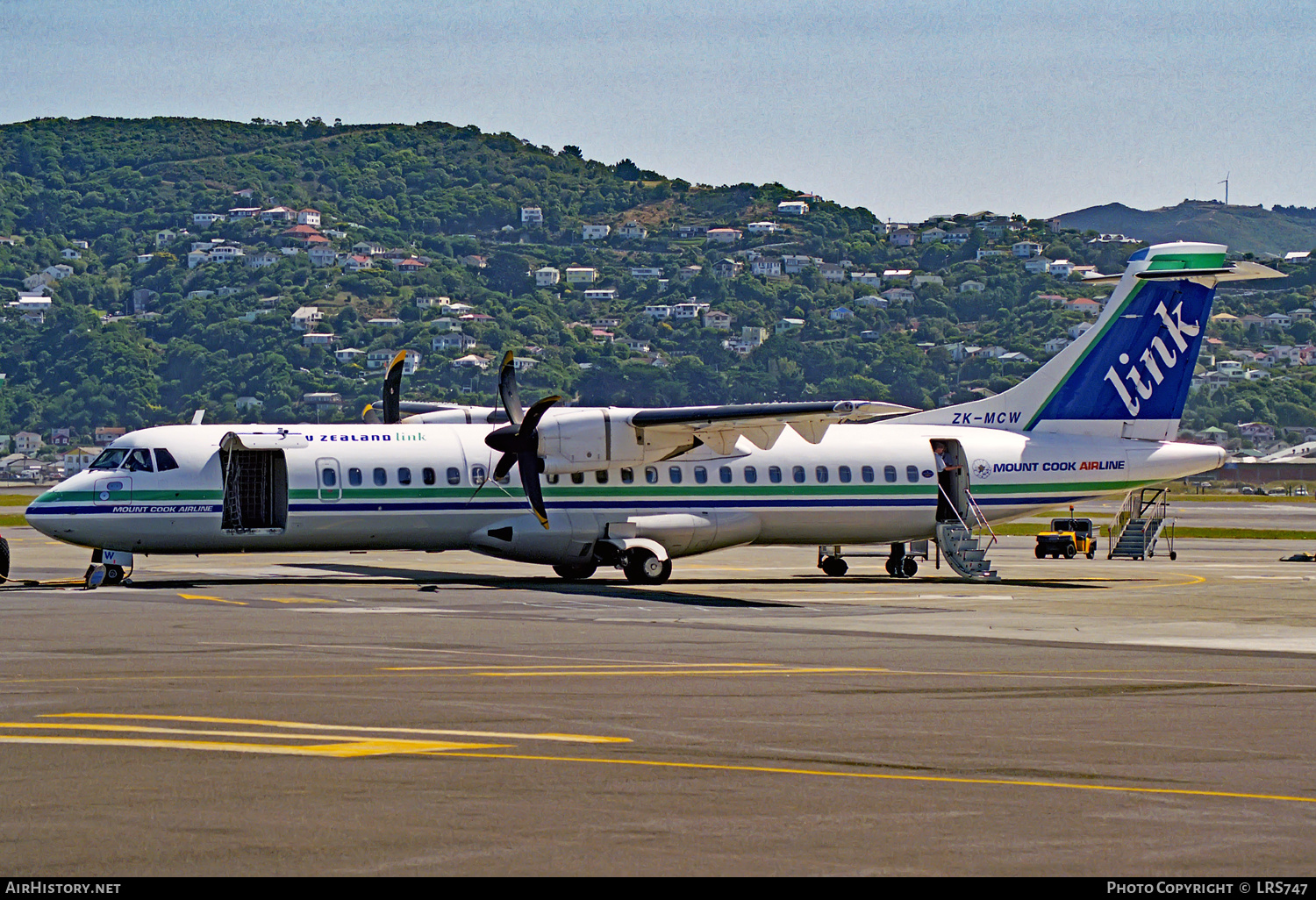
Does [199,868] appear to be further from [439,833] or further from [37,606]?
[37,606]

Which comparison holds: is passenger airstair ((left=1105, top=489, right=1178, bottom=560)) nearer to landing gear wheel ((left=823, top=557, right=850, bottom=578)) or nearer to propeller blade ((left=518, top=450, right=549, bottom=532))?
landing gear wheel ((left=823, top=557, right=850, bottom=578))

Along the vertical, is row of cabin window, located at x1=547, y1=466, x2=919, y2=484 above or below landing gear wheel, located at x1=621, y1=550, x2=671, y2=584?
above

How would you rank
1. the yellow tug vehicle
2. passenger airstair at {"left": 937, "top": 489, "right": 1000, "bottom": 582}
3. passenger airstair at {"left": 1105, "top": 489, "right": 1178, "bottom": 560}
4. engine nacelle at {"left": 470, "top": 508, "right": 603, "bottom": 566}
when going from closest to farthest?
engine nacelle at {"left": 470, "top": 508, "right": 603, "bottom": 566} < passenger airstair at {"left": 937, "top": 489, "right": 1000, "bottom": 582} < passenger airstair at {"left": 1105, "top": 489, "right": 1178, "bottom": 560} < the yellow tug vehicle

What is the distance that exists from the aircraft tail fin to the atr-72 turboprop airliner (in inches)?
1.7

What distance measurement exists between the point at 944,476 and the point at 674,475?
6.13m

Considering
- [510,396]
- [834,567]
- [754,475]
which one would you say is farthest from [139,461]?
[834,567]

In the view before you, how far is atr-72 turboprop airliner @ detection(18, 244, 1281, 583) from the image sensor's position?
29547mm

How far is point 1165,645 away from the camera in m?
19.8

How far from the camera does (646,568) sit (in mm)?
31719

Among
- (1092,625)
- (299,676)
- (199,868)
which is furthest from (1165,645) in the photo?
(199,868)

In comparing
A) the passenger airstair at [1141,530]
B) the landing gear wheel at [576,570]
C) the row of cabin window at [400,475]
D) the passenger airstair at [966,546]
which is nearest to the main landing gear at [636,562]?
the landing gear wheel at [576,570]

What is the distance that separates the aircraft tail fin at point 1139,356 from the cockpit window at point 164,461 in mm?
15809

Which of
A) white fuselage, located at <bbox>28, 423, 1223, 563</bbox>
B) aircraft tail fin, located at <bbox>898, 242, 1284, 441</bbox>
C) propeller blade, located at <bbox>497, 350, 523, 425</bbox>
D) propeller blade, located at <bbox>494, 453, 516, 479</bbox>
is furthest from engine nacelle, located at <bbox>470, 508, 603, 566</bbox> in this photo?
aircraft tail fin, located at <bbox>898, 242, 1284, 441</bbox>

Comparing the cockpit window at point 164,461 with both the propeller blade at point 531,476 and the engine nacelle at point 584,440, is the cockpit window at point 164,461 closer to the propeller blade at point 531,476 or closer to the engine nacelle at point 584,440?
the propeller blade at point 531,476
